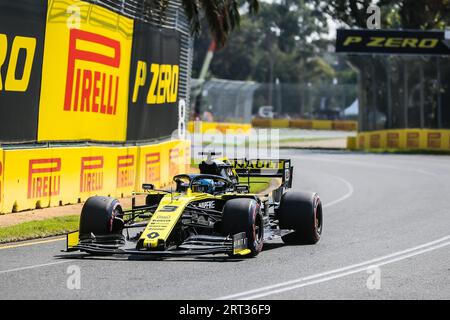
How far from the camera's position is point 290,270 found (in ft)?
36.9

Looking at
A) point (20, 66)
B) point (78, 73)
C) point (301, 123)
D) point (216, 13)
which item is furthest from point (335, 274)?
point (301, 123)

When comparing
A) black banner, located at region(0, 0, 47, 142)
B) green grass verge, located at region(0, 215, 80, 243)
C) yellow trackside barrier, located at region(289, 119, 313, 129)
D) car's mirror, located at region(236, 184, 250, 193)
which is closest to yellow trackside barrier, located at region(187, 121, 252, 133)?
yellow trackside barrier, located at region(289, 119, 313, 129)

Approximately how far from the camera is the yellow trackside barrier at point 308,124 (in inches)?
3428

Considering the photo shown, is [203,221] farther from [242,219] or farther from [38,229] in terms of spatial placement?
[38,229]

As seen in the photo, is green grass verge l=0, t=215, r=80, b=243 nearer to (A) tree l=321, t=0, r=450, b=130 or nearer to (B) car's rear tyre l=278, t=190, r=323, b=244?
(B) car's rear tyre l=278, t=190, r=323, b=244

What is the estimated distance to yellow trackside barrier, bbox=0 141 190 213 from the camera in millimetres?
17016

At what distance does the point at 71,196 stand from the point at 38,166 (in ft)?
4.66

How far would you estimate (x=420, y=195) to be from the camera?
23.2m

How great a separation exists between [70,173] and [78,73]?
7.09ft

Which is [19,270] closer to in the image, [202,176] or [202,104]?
[202,176]

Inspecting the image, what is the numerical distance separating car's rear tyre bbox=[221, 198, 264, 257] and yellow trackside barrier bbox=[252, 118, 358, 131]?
75117mm

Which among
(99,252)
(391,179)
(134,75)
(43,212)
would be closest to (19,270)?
(99,252)

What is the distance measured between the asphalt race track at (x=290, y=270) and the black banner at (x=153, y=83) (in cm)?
704

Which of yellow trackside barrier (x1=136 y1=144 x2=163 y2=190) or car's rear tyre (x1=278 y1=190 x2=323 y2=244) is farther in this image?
yellow trackside barrier (x1=136 y1=144 x2=163 y2=190)
